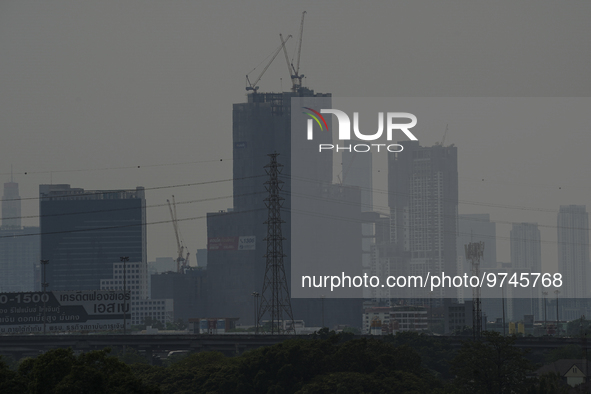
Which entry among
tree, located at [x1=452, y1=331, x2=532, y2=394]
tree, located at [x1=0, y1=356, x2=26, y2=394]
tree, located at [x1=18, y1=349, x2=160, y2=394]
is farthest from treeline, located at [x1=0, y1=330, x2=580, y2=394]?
tree, located at [x1=18, y1=349, x2=160, y2=394]

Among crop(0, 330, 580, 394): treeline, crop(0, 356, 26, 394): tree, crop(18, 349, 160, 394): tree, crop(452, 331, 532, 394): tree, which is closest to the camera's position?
crop(18, 349, 160, 394): tree

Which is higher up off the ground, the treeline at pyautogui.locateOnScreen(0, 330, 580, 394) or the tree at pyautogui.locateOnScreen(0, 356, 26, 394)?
Result: the tree at pyautogui.locateOnScreen(0, 356, 26, 394)

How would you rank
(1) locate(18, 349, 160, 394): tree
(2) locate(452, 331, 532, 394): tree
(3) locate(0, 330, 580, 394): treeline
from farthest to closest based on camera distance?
(2) locate(452, 331, 532, 394): tree, (3) locate(0, 330, 580, 394): treeline, (1) locate(18, 349, 160, 394): tree

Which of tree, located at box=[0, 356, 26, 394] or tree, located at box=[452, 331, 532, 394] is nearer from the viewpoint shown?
tree, located at box=[0, 356, 26, 394]

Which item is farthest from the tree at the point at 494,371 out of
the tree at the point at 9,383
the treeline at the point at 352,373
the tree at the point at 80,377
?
the tree at the point at 9,383

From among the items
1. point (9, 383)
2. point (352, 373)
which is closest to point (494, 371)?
point (352, 373)

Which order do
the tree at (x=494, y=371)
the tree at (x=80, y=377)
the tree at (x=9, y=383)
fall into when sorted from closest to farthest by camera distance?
the tree at (x=80, y=377)
the tree at (x=9, y=383)
the tree at (x=494, y=371)

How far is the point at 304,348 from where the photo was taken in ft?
347

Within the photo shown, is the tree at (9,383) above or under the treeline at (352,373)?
above

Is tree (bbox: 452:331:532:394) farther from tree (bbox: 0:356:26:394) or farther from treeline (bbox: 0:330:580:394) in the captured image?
tree (bbox: 0:356:26:394)

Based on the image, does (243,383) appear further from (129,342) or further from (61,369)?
(129,342)

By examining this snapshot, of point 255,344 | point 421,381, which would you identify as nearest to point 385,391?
point 421,381

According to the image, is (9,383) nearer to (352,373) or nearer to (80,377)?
(80,377)

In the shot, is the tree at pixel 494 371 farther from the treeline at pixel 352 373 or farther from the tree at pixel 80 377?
the tree at pixel 80 377
